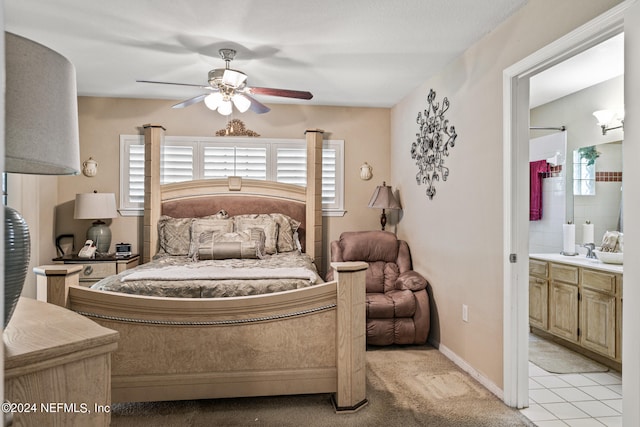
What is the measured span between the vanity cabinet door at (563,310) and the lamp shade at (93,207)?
4436mm

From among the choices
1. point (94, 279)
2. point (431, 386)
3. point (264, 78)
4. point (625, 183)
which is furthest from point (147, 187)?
point (625, 183)

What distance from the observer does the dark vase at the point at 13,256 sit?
84 centimetres

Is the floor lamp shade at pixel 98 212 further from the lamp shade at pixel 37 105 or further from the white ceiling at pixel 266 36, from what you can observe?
the lamp shade at pixel 37 105

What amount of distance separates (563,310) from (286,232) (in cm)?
273

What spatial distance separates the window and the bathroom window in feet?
8.14

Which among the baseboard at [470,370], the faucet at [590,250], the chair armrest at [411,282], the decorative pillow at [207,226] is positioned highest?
the decorative pillow at [207,226]

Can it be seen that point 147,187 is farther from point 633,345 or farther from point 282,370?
point 633,345

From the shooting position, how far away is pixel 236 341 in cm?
247

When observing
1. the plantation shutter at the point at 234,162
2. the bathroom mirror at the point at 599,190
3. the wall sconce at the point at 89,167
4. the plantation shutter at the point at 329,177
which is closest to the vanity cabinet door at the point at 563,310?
the bathroom mirror at the point at 599,190

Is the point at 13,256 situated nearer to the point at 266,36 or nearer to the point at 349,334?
the point at 349,334

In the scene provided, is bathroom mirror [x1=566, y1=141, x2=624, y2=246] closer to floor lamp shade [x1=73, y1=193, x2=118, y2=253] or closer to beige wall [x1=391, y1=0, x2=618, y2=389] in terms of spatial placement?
beige wall [x1=391, y1=0, x2=618, y2=389]

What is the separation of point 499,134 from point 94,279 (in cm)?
391

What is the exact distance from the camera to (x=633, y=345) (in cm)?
178

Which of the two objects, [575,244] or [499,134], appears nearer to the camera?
[499,134]
